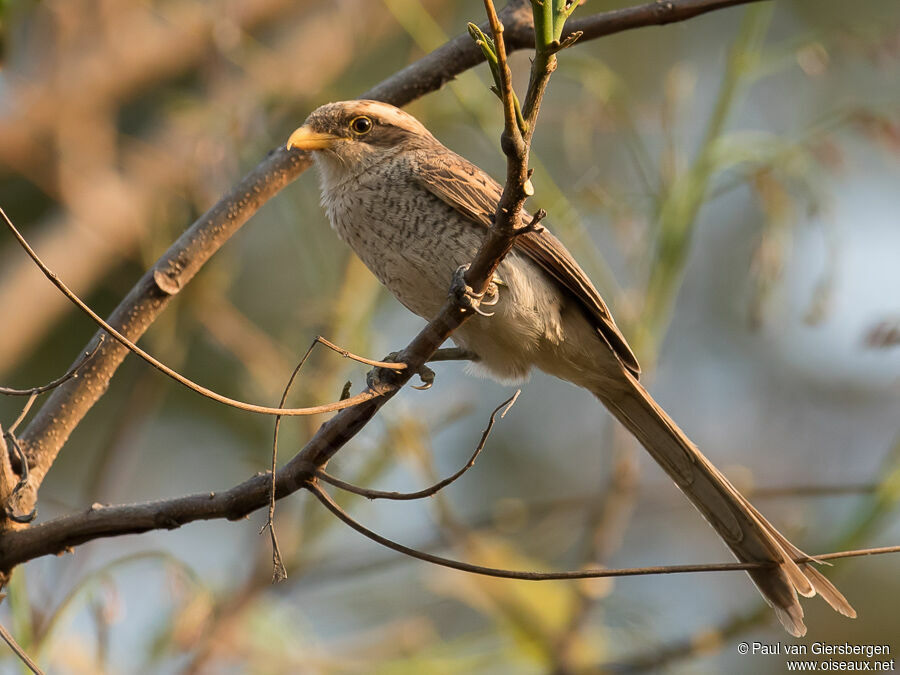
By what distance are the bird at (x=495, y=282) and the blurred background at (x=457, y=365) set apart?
54 cm

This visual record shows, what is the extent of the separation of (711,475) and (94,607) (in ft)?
6.42

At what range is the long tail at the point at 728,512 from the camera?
302 centimetres

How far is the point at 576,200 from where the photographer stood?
416cm

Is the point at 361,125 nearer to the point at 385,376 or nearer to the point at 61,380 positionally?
the point at 385,376

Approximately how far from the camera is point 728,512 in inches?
129

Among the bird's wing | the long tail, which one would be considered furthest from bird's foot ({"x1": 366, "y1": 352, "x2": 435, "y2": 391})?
the long tail

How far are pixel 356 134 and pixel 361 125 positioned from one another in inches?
1.5

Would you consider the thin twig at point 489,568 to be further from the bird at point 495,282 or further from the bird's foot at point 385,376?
the bird at point 495,282

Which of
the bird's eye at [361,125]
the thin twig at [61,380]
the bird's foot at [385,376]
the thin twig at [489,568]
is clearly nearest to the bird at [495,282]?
the bird's eye at [361,125]

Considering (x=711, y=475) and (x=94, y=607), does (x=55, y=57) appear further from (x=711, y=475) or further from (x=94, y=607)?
(x=711, y=475)

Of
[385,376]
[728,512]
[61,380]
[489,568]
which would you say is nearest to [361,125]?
[385,376]

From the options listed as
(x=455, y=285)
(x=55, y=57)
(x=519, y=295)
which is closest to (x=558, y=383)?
(x=55, y=57)

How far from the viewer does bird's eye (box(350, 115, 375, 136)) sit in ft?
12.3

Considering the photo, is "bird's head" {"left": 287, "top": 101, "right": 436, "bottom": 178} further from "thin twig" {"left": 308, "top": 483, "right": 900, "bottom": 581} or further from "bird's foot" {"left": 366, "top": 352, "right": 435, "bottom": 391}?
"thin twig" {"left": 308, "top": 483, "right": 900, "bottom": 581}
